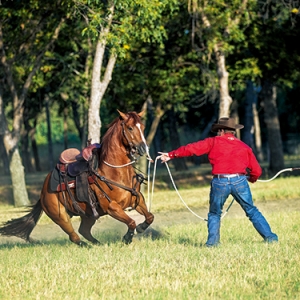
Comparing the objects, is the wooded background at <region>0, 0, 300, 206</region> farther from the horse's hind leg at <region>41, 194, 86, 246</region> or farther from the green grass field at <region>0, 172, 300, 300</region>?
the green grass field at <region>0, 172, 300, 300</region>

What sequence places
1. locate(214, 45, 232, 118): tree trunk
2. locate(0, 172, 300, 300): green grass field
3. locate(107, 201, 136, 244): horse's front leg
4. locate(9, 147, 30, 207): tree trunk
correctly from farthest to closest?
locate(214, 45, 232, 118): tree trunk
locate(9, 147, 30, 207): tree trunk
locate(107, 201, 136, 244): horse's front leg
locate(0, 172, 300, 300): green grass field

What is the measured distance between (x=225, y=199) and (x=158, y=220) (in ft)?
28.8

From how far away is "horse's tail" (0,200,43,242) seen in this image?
51.7 ft

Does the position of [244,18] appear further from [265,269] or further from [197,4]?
[265,269]

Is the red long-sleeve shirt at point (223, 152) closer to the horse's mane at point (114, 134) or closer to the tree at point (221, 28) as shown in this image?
the horse's mane at point (114, 134)

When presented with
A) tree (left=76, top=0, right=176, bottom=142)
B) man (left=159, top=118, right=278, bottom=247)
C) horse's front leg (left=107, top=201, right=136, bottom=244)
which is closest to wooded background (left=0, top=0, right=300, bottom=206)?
tree (left=76, top=0, right=176, bottom=142)

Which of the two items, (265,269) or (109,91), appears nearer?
(265,269)

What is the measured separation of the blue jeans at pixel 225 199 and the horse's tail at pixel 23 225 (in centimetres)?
426

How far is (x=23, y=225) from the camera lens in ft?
52.0

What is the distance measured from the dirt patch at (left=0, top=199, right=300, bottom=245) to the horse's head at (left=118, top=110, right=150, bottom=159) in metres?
3.72

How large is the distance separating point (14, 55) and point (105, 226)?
1146 cm

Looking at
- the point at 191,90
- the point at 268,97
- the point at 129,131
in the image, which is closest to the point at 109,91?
the point at 191,90

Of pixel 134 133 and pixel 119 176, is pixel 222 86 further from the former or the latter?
pixel 134 133

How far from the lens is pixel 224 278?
988cm
